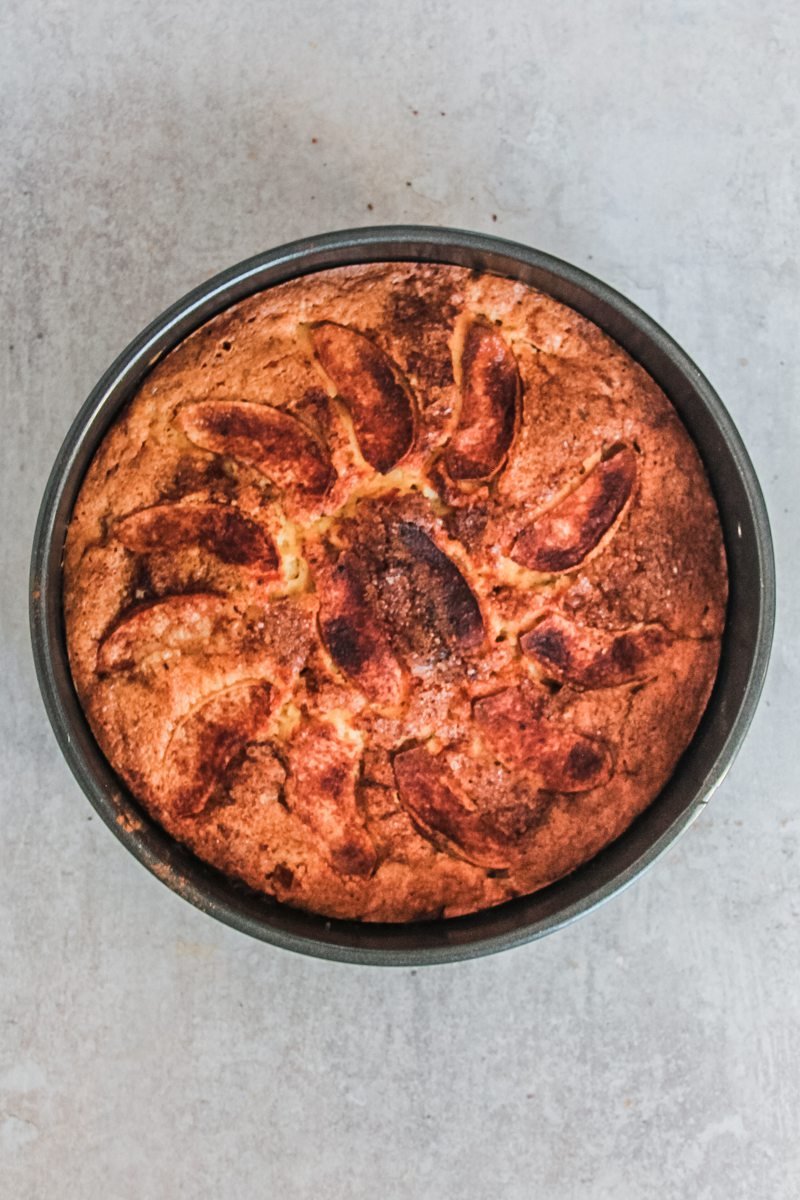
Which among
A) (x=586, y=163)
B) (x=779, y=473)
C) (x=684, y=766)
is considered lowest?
(x=684, y=766)

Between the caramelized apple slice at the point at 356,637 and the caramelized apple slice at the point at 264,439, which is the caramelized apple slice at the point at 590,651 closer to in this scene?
the caramelized apple slice at the point at 356,637

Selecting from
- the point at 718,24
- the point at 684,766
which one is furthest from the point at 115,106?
the point at 684,766

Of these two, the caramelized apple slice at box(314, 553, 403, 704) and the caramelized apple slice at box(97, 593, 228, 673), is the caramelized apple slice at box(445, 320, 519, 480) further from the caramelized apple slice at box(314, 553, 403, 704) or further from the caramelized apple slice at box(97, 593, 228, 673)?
the caramelized apple slice at box(97, 593, 228, 673)

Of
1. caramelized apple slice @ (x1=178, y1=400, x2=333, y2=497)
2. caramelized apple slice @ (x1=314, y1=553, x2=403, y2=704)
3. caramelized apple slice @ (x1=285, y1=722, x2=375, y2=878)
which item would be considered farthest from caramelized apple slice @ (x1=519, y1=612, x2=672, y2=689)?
caramelized apple slice @ (x1=178, y1=400, x2=333, y2=497)

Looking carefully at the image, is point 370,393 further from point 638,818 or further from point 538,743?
point 638,818

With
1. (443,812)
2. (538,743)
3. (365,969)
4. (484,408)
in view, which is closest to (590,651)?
(538,743)

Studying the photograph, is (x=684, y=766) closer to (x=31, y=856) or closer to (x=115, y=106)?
(x=31, y=856)
